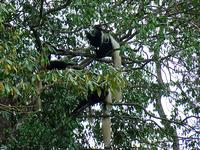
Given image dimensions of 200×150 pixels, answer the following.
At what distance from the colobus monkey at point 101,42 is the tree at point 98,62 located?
10 centimetres

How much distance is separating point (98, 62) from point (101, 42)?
0.37 metres

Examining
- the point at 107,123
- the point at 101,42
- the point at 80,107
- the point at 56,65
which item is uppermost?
the point at 101,42

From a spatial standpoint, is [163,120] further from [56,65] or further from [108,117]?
[56,65]

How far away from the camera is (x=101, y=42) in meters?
3.89

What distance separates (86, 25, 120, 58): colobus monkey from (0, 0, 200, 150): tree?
97 millimetres

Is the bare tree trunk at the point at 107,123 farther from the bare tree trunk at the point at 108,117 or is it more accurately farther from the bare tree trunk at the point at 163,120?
the bare tree trunk at the point at 163,120

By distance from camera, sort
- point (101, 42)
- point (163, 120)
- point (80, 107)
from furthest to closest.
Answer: point (163, 120) → point (80, 107) → point (101, 42)

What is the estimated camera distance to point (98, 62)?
4.22 m

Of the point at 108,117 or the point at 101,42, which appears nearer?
the point at 101,42

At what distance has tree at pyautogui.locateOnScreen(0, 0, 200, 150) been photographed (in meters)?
3.82

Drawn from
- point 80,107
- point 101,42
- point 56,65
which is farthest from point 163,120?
point 56,65

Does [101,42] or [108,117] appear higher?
[101,42]

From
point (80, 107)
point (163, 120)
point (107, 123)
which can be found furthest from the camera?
point (163, 120)

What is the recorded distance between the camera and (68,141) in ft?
12.9
